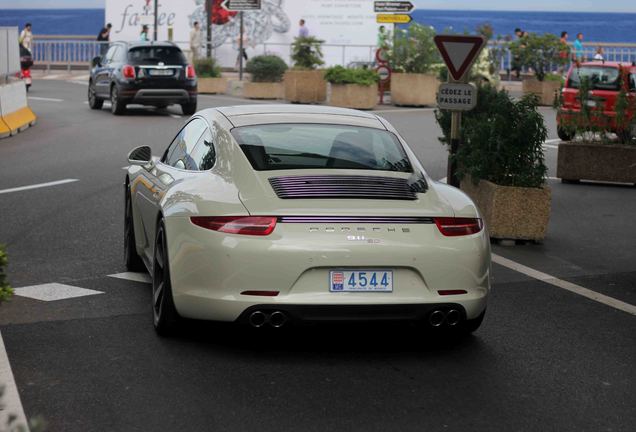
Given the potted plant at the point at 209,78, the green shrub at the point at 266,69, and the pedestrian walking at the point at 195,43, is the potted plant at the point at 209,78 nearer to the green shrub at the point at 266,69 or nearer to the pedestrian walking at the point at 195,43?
the green shrub at the point at 266,69

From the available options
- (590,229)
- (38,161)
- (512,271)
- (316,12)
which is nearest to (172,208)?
(512,271)

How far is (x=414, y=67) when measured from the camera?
35.8 meters

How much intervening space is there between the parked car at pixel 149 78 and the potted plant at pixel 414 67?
23.6 feet

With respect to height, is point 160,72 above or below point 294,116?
below

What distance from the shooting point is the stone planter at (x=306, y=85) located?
34844 millimetres

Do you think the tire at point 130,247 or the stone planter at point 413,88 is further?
the stone planter at point 413,88

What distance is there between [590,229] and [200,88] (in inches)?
1093

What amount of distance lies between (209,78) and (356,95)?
8053mm

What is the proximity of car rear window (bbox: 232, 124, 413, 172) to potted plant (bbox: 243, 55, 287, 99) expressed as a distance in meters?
29.4

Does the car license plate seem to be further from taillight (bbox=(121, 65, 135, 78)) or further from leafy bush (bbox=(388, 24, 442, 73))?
leafy bush (bbox=(388, 24, 442, 73))

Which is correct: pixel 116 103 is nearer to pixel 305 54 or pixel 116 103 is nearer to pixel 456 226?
pixel 305 54

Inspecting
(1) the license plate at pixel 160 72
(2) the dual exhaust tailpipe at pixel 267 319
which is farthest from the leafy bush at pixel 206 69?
(2) the dual exhaust tailpipe at pixel 267 319

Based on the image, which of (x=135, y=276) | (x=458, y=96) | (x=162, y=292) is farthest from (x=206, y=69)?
(x=162, y=292)

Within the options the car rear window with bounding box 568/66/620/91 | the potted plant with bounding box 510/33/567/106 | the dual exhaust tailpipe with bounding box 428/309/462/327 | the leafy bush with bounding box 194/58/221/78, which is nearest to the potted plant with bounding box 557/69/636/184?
the car rear window with bounding box 568/66/620/91
